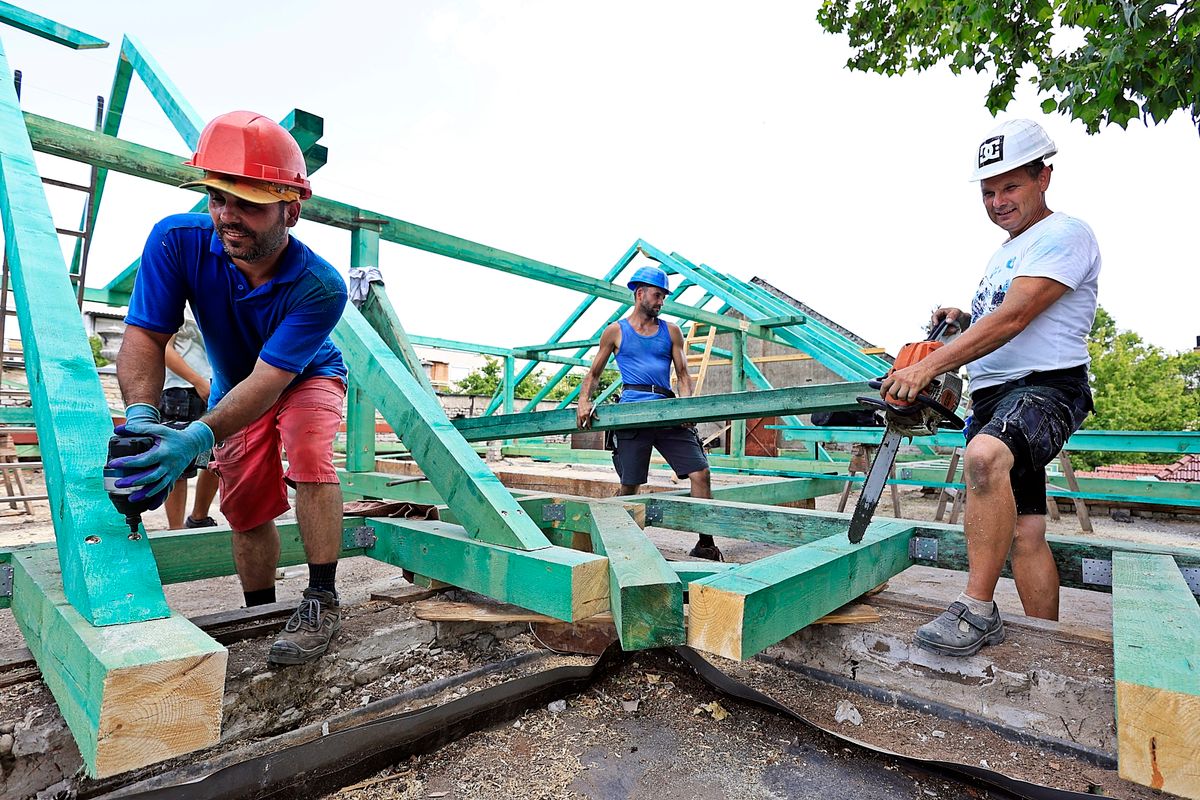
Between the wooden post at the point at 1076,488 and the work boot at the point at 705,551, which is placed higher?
the wooden post at the point at 1076,488

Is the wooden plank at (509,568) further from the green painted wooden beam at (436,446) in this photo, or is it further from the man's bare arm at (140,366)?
the man's bare arm at (140,366)

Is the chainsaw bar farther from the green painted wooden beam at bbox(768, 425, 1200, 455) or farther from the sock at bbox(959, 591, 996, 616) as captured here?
the green painted wooden beam at bbox(768, 425, 1200, 455)

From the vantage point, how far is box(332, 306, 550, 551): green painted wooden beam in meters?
1.95

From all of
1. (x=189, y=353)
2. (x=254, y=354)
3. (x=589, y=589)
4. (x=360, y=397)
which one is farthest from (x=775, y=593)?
(x=189, y=353)

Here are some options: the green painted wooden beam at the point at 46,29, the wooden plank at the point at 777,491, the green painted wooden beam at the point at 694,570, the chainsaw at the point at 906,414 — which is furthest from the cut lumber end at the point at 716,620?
the green painted wooden beam at the point at 46,29

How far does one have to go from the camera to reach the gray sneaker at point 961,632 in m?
1.93

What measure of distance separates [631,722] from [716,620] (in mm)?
777

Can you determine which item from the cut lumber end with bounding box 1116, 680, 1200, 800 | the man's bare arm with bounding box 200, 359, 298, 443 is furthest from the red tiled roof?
the man's bare arm with bounding box 200, 359, 298, 443

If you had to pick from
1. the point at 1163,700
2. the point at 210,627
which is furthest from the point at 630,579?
the point at 210,627

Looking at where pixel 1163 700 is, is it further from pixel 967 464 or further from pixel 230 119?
pixel 230 119

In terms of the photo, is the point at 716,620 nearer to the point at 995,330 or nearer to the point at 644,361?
the point at 995,330

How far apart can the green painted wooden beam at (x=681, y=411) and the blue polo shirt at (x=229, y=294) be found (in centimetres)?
175

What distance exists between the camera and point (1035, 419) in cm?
195

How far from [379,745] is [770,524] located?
5.38 ft
